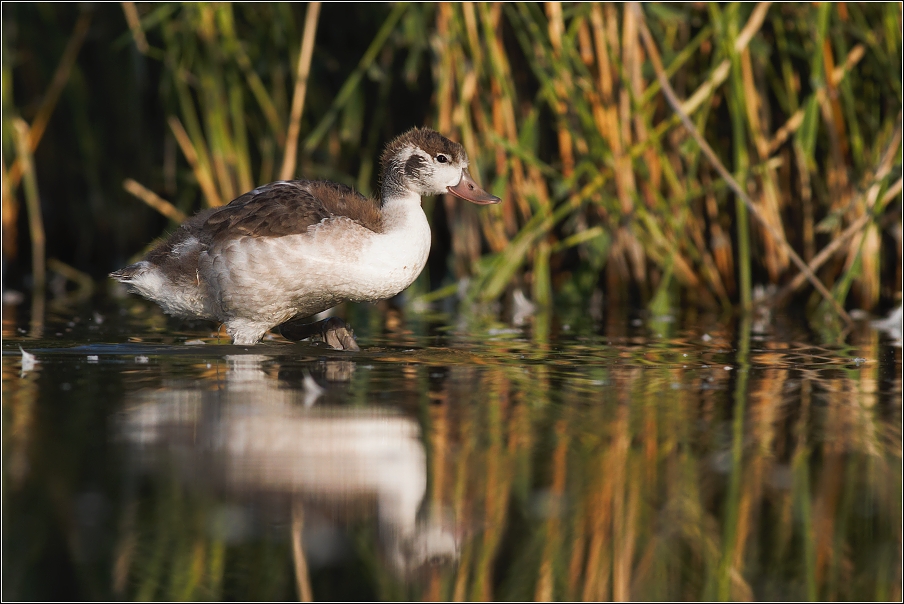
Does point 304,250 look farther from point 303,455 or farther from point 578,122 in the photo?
point 578,122

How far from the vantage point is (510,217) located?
7398 mm

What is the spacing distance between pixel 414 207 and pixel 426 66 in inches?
119

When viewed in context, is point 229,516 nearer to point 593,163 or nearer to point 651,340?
point 651,340

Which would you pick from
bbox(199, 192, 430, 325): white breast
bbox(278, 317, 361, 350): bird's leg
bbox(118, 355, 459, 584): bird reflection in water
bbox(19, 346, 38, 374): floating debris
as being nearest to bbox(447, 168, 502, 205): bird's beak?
bbox(199, 192, 430, 325): white breast

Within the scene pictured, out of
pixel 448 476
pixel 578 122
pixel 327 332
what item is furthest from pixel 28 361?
pixel 578 122

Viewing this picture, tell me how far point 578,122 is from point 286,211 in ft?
8.09

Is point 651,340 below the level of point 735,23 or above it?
below

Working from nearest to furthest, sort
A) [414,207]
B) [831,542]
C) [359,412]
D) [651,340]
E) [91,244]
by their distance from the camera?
[831,542] → [359,412] → [414,207] → [651,340] → [91,244]

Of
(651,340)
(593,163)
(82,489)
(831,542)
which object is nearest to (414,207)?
(651,340)

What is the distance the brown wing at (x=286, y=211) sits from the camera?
509cm

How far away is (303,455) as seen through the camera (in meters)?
3.34

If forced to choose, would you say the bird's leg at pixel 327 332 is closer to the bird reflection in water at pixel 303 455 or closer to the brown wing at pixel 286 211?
the brown wing at pixel 286 211

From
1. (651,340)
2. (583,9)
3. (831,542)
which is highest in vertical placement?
(583,9)

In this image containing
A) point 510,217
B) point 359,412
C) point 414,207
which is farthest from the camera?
point 510,217
